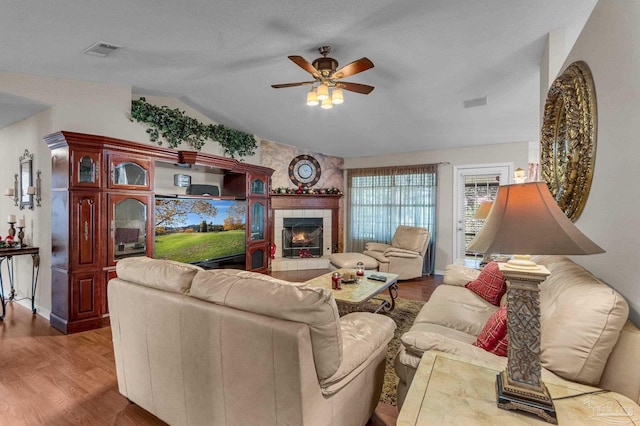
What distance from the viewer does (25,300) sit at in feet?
13.2

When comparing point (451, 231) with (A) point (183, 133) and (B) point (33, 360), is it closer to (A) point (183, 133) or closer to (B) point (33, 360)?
(A) point (183, 133)

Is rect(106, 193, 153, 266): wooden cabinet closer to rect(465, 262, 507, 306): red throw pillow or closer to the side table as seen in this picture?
the side table

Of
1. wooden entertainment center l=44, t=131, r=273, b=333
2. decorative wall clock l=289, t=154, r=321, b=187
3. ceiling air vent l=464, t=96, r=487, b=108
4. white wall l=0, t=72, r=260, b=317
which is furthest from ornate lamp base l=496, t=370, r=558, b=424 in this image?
decorative wall clock l=289, t=154, r=321, b=187

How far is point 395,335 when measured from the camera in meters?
3.01

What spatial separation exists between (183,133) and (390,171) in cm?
393

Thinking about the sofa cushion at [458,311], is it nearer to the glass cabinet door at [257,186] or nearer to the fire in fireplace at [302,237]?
the glass cabinet door at [257,186]

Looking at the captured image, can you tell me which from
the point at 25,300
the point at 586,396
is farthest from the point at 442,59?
the point at 25,300

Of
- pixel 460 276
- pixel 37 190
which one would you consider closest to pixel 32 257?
pixel 37 190

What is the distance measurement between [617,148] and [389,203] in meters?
4.95

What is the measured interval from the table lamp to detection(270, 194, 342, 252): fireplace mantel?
537cm

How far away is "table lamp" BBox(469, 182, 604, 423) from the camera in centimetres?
99

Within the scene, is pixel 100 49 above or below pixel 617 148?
above

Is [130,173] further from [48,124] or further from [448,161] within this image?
[448,161]

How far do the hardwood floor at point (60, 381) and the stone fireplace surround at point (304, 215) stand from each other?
3465 mm
